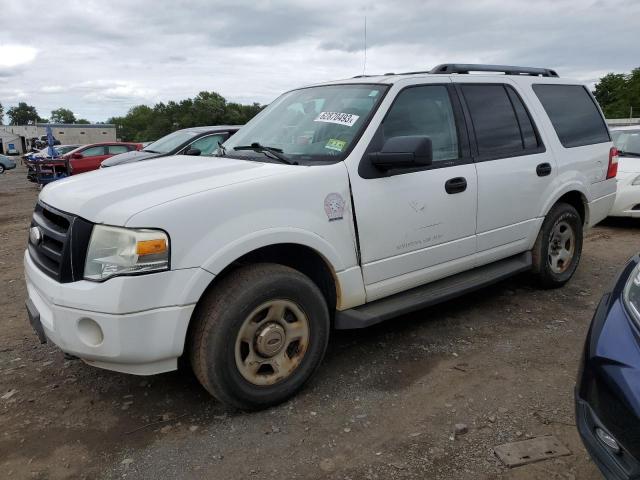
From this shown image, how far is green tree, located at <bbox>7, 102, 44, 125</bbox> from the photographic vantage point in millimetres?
135312

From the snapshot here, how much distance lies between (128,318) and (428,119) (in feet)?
7.83

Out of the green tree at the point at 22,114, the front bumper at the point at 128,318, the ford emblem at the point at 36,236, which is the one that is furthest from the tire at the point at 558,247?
the green tree at the point at 22,114

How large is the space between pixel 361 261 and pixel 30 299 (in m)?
1.95

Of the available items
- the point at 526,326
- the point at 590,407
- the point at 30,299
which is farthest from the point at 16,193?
the point at 590,407

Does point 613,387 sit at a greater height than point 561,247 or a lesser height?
greater

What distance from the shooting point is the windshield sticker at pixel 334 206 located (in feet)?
9.87

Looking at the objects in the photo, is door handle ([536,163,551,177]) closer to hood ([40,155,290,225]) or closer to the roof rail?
the roof rail

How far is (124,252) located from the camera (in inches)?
96.7

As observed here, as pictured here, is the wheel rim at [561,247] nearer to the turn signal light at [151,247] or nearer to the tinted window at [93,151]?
the turn signal light at [151,247]

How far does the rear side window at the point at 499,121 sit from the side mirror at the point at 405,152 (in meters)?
1.00

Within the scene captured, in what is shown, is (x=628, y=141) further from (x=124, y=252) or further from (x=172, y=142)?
(x=124, y=252)

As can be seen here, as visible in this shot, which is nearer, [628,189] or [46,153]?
[628,189]

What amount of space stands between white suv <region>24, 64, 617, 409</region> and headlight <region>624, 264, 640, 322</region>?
1307 mm

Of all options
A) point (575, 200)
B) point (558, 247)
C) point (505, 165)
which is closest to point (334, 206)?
point (505, 165)
